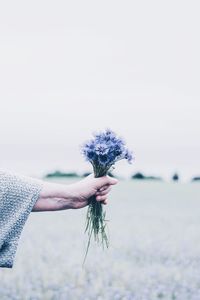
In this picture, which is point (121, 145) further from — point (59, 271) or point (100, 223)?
point (59, 271)

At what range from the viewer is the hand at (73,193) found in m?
4.83

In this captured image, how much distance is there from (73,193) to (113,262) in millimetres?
6881

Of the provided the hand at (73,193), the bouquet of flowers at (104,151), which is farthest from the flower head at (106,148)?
the hand at (73,193)

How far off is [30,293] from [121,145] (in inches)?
169

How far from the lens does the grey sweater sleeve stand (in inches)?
188

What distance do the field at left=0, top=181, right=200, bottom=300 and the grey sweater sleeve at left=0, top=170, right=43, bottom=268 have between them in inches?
148

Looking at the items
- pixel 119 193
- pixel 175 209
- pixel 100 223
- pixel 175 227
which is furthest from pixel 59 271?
pixel 119 193

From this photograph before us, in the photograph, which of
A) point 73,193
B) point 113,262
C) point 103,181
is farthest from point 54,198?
point 113,262

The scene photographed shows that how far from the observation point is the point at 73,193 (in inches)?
191

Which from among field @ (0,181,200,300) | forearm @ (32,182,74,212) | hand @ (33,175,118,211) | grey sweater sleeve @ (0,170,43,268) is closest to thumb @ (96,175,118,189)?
hand @ (33,175,118,211)

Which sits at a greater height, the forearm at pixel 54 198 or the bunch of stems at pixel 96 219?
the forearm at pixel 54 198

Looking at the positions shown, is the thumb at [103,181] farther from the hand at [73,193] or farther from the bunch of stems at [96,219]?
the bunch of stems at [96,219]

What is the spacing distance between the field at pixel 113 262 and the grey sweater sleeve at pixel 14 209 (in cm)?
376

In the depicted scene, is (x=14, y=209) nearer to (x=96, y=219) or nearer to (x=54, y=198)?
(x=54, y=198)
